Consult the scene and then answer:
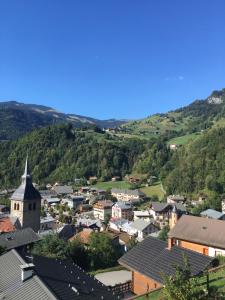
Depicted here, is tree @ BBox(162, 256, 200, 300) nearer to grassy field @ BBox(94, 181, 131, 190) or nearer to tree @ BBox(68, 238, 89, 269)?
tree @ BBox(68, 238, 89, 269)

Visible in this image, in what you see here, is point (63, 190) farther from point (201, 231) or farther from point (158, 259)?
point (158, 259)

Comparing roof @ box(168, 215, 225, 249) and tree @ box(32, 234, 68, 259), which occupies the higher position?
roof @ box(168, 215, 225, 249)

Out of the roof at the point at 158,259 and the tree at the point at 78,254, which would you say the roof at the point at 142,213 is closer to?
the tree at the point at 78,254

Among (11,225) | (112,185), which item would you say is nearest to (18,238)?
(11,225)

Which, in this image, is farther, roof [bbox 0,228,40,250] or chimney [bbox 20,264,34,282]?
roof [bbox 0,228,40,250]

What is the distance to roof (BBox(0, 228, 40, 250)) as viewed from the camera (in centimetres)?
4903

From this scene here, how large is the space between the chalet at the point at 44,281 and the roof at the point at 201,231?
1821cm

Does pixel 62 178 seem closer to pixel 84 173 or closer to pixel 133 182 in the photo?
pixel 84 173

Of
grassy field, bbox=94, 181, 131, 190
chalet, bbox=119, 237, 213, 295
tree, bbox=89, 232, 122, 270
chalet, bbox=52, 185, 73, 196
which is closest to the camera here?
chalet, bbox=119, 237, 213, 295

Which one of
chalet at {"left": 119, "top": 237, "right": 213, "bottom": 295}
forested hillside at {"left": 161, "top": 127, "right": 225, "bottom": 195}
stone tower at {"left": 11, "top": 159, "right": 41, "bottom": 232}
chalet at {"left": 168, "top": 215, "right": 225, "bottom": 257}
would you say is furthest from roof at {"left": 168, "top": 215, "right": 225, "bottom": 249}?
forested hillside at {"left": 161, "top": 127, "right": 225, "bottom": 195}

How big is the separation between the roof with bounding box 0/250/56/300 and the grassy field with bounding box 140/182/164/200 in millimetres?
121128

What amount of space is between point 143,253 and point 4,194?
125254 millimetres

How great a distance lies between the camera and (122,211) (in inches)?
4818

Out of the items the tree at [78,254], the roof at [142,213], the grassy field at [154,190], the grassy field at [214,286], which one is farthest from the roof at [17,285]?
the grassy field at [154,190]
